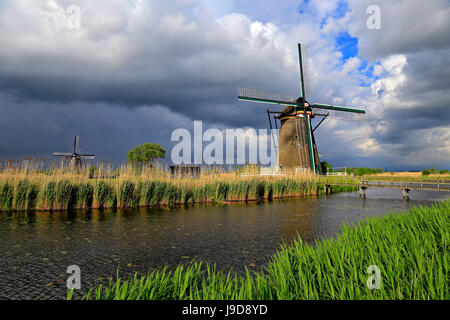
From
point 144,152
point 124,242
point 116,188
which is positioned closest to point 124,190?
point 116,188

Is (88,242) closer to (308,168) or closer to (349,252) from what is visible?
(349,252)

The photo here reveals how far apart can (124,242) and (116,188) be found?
674 cm

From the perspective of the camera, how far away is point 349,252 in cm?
335

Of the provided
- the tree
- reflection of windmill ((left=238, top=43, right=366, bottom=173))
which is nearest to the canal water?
reflection of windmill ((left=238, top=43, right=366, bottom=173))

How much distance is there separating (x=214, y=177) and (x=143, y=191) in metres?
4.44

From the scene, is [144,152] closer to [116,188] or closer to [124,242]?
[116,188]

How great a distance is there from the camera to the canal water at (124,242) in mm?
4406

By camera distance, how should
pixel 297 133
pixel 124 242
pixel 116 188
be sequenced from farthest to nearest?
pixel 297 133, pixel 116 188, pixel 124 242

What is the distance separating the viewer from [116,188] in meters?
12.7

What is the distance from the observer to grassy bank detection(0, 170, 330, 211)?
11125 mm

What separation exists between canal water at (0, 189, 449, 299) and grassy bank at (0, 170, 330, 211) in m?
1.07

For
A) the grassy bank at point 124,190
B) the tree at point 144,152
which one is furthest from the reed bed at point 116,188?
the tree at point 144,152

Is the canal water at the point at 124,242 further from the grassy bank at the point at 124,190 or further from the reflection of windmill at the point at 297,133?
the reflection of windmill at the point at 297,133
